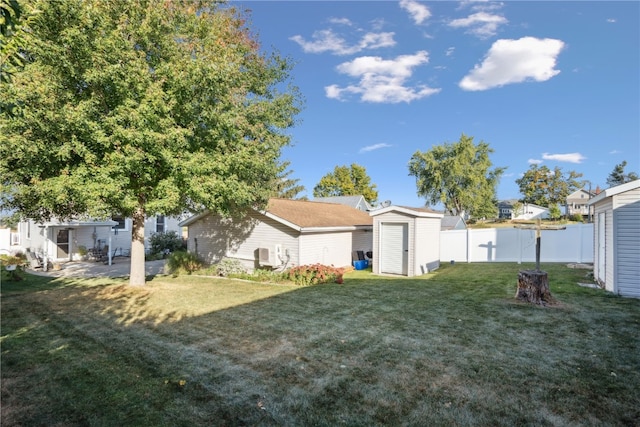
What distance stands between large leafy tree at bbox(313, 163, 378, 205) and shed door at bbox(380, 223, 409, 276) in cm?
3723

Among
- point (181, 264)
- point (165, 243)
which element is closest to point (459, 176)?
point (165, 243)

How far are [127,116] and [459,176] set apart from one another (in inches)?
1627

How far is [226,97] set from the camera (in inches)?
404

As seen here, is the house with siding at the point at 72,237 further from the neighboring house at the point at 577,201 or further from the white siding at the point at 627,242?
the neighboring house at the point at 577,201

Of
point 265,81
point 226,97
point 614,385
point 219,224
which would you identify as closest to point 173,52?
point 226,97

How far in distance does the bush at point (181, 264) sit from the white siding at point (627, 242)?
1544 centimetres

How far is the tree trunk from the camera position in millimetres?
10836

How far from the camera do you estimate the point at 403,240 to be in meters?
13.1

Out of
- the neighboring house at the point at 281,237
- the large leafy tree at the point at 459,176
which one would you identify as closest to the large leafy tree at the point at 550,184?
the large leafy tree at the point at 459,176

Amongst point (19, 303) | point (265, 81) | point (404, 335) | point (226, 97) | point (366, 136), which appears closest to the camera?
point (404, 335)

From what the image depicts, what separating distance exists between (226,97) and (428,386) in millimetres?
9566

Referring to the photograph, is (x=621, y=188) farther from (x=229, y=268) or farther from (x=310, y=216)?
(x=229, y=268)

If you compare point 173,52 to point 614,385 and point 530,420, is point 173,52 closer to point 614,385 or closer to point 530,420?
point 530,420

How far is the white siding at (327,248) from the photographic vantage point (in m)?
13.4
